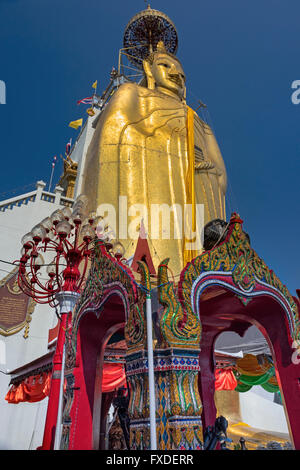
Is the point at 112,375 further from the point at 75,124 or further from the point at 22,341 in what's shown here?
the point at 75,124

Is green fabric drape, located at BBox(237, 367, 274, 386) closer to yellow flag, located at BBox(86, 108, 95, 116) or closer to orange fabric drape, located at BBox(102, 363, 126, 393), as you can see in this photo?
orange fabric drape, located at BBox(102, 363, 126, 393)

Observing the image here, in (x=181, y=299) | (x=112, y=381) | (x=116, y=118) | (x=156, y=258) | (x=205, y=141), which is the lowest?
(x=181, y=299)

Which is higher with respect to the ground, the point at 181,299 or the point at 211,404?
the point at 181,299

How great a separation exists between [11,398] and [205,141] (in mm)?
10765

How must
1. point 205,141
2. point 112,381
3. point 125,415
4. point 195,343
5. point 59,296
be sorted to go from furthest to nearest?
point 205,141 < point 112,381 < point 125,415 < point 59,296 < point 195,343

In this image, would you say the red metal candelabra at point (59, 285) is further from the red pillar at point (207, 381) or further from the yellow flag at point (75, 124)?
the yellow flag at point (75, 124)

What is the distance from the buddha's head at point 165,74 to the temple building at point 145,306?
6cm

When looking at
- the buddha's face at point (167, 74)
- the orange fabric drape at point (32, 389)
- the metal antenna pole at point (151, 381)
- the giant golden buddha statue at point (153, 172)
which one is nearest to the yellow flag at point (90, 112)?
the buddha's face at point (167, 74)

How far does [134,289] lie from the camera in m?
3.41

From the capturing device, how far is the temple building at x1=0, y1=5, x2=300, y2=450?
315 centimetres

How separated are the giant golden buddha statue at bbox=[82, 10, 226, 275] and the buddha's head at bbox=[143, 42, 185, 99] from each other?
489mm

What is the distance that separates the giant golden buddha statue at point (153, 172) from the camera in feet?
31.5

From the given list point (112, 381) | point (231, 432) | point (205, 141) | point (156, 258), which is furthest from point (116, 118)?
point (231, 432)

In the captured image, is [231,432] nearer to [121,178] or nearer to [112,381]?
[112,381]
